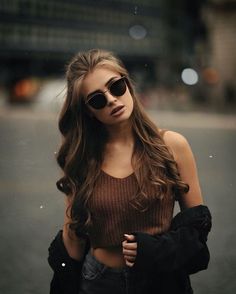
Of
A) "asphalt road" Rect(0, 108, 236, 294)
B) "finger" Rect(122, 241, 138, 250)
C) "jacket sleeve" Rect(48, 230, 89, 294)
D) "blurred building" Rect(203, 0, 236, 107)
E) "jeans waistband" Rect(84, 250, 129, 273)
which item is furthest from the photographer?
"blurred building" Rect(203, 0, 236, 107)

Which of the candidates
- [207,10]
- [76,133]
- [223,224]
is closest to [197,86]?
[207,10]

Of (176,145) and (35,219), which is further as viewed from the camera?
(35,219)

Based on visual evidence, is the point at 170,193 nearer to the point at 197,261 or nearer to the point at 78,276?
the point at 197,261

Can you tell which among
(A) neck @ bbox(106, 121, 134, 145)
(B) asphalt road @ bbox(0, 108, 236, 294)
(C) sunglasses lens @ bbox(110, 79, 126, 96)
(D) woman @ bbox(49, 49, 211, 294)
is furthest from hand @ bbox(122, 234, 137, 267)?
(B) asphalt road @ bbox(0, 108, 236, 294)

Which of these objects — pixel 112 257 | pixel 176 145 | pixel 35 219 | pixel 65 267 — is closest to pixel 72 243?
pixel 65 267

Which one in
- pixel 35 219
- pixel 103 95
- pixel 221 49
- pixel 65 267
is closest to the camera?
pixel 103 95

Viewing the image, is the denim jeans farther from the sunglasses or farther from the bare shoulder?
the sunglasses

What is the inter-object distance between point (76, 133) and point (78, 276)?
51 cm

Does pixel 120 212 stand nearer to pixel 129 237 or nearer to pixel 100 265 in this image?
pixel 129 237

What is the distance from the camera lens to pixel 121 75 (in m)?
1.89

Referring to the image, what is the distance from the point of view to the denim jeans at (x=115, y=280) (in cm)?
182

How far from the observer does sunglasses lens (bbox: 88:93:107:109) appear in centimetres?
185

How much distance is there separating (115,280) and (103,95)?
0.62 meters

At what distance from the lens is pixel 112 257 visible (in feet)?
6.08
